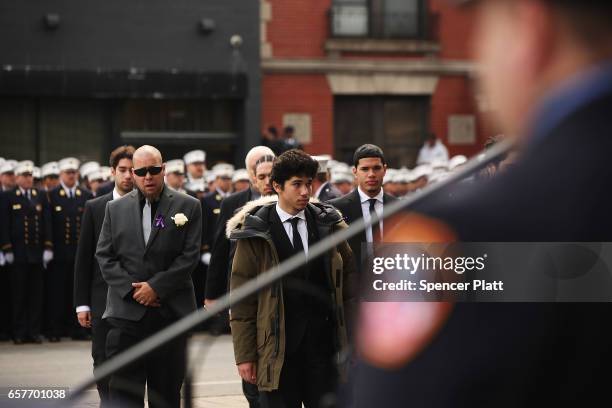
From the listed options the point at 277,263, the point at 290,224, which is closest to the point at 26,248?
the point at 290,224

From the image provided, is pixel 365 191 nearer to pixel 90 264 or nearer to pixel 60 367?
pixel 90 264

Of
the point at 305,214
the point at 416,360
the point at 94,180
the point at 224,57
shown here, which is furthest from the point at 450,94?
the point at 416,360

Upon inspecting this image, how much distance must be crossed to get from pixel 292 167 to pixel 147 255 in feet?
5.11

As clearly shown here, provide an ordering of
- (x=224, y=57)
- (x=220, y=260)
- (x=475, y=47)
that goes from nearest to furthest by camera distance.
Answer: (x=475, y=47), (x=220, y=260), (x=224, y=57)

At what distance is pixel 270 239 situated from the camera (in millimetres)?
6551

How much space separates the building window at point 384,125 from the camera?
25469 mm

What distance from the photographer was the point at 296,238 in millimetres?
6723

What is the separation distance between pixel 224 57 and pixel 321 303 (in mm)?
20927

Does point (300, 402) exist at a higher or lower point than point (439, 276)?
lower

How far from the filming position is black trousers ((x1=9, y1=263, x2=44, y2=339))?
1634cm

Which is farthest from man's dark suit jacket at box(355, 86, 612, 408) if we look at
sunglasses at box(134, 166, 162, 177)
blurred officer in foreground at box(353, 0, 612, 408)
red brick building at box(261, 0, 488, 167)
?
red brick building at box(261, 0, 488, 167)

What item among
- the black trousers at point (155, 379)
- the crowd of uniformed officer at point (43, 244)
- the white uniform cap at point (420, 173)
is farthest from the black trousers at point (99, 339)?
the white uniform cap at point (420, 173)

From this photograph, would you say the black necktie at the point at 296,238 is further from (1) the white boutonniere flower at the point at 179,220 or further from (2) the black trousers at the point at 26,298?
(2) the black trousers at the point at 26,298

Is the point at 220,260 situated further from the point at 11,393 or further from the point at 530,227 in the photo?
the point at 530,227
